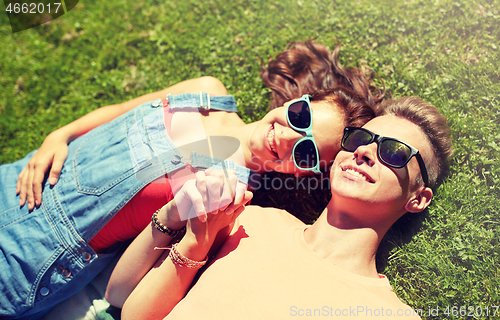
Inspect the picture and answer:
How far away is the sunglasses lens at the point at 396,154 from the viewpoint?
2488mm

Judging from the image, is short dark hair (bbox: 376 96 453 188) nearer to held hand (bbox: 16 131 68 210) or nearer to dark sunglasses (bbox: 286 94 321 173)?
dark sunglasses (bbox: 286 94 321 173)

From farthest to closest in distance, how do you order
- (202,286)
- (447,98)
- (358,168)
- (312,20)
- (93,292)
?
1. (312,20)
2. (447,98)
3. (93,292)
4. (358,168)
5. (202,286)

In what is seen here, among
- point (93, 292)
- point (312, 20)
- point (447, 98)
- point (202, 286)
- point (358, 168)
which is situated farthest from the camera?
point (312, 20)

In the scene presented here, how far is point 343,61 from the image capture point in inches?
151

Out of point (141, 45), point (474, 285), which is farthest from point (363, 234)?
point (141, 45)

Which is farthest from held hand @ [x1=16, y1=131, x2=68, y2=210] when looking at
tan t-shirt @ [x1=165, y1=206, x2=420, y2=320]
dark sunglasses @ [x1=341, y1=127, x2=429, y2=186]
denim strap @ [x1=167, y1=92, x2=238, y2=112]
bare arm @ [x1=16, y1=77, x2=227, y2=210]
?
dark sunglasses @ [x1=341, y1=127, x2=429, y2=186]

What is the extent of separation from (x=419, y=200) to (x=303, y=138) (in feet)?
3.68

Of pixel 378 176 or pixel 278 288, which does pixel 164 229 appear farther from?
pixel 378 176

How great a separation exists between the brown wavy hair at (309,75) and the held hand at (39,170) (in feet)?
7.32

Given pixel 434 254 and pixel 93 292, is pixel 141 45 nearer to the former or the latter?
pixel 93 292

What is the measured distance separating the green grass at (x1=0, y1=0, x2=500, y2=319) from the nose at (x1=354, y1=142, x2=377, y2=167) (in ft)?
3.52

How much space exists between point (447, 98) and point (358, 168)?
5.45 feet

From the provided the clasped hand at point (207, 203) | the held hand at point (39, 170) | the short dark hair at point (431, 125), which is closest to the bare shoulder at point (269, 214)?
the clasped hand at point (207, 203)

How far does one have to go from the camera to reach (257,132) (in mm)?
2977
